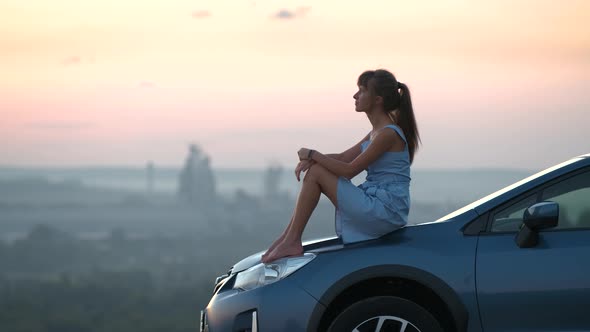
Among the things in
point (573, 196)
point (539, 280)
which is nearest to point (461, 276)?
point (539, 280)

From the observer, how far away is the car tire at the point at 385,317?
14.9ft

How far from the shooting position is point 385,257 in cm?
463

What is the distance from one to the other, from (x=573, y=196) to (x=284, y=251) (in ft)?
4.86

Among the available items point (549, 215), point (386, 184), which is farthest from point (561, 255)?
point (386, 184)

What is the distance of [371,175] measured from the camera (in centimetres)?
539

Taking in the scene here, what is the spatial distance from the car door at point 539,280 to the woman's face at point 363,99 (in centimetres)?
123

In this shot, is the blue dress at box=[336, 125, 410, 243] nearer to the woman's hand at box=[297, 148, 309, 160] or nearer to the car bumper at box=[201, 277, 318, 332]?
the woman's hand at box=[297, 148, 309, 160]

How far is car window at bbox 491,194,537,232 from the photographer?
4.66 metres

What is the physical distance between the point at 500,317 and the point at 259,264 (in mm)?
1294

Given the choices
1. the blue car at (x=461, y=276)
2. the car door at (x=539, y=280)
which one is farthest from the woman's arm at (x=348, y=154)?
the car door at (x=539, y=280)

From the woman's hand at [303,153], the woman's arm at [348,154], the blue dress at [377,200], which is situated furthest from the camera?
the woman's arm at [348,154]

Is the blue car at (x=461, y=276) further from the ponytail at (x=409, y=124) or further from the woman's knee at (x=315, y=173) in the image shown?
the ponytail at (x=409, y=124)

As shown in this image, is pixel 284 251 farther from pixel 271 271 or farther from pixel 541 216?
pixel 541 216

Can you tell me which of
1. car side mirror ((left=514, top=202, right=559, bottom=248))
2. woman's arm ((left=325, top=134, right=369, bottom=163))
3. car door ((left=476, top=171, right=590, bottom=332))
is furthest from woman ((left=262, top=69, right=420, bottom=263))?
car side mirror ((left=514, top=202, right=559, bottom=248))
